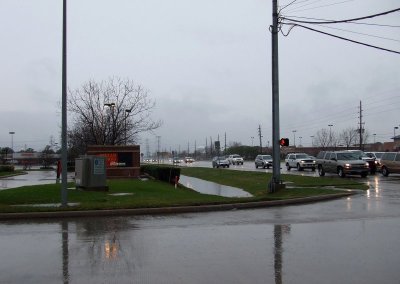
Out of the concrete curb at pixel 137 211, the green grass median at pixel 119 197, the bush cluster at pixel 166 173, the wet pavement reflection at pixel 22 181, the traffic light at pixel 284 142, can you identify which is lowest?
the wet pavement reflection at pixel 22 181

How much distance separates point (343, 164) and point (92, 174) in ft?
59.8

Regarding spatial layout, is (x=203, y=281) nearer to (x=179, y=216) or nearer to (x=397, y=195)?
(x=179, y=216)

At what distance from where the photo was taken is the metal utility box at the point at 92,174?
21094mm

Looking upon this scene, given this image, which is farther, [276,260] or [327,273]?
[276,260]

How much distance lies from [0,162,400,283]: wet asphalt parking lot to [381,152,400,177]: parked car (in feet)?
66.2

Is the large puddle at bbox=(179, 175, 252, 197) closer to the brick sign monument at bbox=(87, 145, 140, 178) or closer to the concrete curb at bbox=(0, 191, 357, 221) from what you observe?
the brick sign monument at bbox=(87, 145, 140, 178)

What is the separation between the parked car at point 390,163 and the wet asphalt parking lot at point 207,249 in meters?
20.2

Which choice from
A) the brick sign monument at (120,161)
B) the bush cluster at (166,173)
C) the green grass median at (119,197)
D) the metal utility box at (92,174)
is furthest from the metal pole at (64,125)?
the brick sign monument at (120,161)

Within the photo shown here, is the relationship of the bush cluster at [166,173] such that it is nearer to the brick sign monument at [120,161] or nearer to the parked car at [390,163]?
the brick sign monument at [120,161]

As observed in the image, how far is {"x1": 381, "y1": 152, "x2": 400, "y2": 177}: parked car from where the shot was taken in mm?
32219

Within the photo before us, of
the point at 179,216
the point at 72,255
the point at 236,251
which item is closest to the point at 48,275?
the point at 72,255

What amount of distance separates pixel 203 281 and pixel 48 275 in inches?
91.6

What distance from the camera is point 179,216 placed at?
44.0 feet

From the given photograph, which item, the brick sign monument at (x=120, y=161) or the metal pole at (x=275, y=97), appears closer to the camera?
the metal pole at (x=275, y=97)
